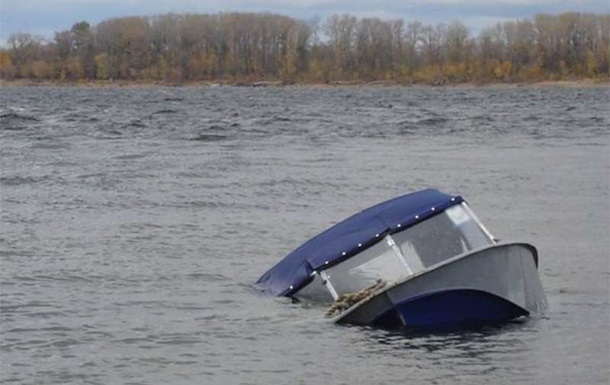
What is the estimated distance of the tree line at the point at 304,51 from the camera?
159375 millimetres

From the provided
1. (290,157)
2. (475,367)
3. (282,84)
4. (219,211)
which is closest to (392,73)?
(282,84)

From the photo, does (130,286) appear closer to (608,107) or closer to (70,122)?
(70,122)

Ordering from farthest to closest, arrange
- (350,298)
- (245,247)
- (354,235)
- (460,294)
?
1. (245,247)
2. (354,235)
3. (350,298)
4. (460,294)

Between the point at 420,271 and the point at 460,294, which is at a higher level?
the point at 420,271

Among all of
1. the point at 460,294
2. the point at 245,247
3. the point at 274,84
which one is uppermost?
the point at 460,294

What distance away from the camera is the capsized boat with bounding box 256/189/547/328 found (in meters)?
14.1

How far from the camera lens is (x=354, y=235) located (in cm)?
1547

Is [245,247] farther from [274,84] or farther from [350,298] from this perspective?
[274,84]

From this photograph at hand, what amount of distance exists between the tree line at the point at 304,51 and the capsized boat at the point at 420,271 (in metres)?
138

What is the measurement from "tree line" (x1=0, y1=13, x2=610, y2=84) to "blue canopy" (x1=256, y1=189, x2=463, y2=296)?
137365 mm

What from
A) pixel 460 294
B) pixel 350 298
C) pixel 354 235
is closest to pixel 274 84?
pixel 354 235

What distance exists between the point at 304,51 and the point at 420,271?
163 metres

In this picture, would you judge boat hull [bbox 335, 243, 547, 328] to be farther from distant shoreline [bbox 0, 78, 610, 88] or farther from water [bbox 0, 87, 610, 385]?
distant shoreline [bbox 0, 78, 610, 88]

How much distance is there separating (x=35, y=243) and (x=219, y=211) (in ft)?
15.7
